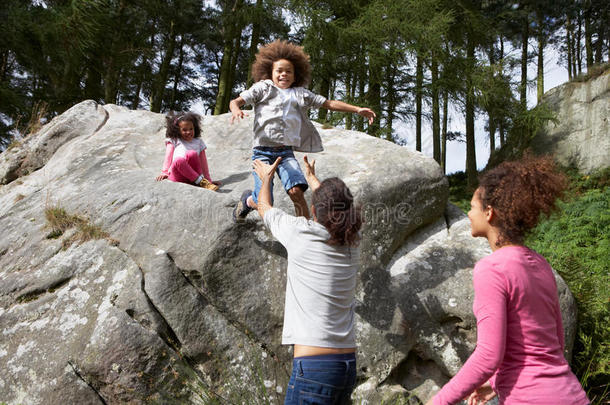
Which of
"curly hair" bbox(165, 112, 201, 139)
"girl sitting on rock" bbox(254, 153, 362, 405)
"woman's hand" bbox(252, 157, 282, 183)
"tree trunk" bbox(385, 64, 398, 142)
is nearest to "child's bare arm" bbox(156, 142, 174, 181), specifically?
"curly hair" bbox(165, 112, 201, 139)

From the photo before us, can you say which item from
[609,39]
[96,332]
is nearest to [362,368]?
[96,332]

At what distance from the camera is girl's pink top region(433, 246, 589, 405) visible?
1.46 metres

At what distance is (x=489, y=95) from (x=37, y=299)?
10.1 metres

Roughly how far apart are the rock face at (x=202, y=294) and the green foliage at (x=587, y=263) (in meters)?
0.38

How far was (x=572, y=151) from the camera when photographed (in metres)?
12.3

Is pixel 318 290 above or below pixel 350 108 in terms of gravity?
below

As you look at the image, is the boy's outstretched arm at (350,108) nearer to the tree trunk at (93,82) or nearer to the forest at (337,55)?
the forest at (337,55)

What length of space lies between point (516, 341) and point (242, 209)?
2590 millimetres

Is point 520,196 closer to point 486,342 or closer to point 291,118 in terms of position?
point 486,342

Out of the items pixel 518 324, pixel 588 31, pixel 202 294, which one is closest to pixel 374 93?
pixel 202 294

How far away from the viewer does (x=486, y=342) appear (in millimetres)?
1465

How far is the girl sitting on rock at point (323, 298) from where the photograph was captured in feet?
6.28

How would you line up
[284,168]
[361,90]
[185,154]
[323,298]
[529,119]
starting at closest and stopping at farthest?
1. [323,298]
2. [284,168]
3. [185,154]
4. [529,119]
5. [361,90]

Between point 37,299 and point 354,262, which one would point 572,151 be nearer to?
point 354,262
